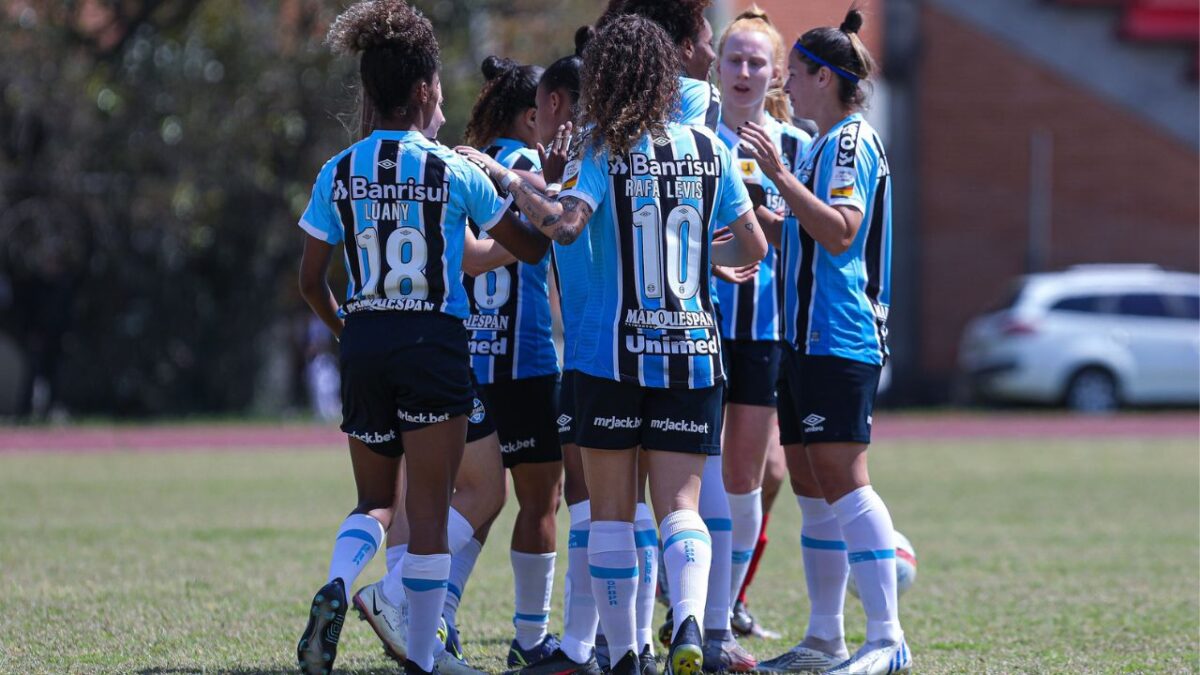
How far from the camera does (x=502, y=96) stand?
19.6 feet

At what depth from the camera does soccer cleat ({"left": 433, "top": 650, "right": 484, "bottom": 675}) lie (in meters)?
5.39

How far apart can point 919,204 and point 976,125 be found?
1602 mm

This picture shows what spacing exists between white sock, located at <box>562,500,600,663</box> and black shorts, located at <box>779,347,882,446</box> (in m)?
0.83

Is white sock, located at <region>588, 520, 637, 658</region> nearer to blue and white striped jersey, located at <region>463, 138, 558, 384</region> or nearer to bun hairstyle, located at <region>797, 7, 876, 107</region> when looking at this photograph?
blue and white striped jersey, located at <region>463, 138, 558, 384</region>

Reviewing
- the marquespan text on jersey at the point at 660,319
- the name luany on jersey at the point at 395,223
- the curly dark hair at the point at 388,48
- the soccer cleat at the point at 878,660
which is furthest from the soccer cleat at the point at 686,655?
the curly dark hair at the point at 388,48

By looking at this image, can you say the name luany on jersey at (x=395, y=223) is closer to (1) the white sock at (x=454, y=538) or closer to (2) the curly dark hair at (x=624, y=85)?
(2) the curly dark hair at (x=624, y=85)

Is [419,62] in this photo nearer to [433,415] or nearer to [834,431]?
[433,415]

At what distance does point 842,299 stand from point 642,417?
0.87m

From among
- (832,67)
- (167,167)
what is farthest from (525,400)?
(167,167)

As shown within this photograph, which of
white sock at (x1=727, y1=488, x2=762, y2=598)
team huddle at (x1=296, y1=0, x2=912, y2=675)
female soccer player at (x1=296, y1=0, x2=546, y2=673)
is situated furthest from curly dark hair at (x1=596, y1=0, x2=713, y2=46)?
white sock at (x1=727, y1=488, x2=762, y2=598)

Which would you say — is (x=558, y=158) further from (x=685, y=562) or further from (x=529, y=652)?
(x=529, y=652)

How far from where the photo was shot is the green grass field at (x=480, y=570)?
19.4ft

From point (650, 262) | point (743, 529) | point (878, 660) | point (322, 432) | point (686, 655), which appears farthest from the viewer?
point (322, 432)

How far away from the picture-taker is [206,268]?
21234mm
